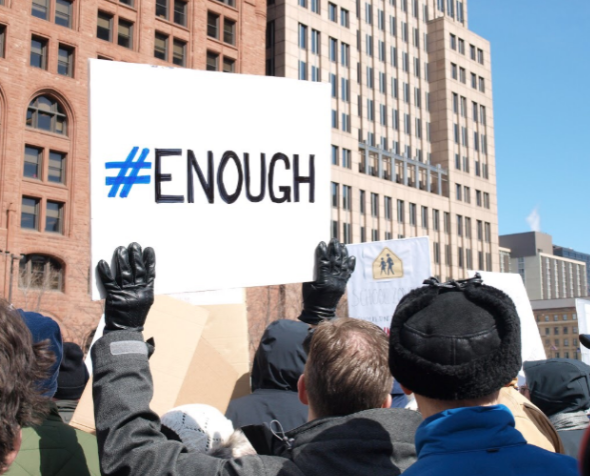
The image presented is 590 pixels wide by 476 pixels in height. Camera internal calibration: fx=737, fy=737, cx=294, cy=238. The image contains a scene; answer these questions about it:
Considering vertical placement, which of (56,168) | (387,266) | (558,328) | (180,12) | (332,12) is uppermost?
(332,12)

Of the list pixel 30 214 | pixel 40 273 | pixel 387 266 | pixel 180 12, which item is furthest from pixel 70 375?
pixel 180 12

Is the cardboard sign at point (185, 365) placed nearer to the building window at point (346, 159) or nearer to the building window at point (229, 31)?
the building window at point (229, 31)

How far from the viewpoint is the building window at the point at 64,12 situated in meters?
37.7

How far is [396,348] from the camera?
1.86 metres

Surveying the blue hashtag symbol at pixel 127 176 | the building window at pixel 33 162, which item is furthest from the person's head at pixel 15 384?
the building window at pixel 33 162

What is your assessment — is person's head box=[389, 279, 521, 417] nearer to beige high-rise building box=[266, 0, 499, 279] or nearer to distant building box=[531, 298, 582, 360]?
beige high-rise building box=[266, 0, 499, 279]

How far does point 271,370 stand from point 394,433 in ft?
3.30

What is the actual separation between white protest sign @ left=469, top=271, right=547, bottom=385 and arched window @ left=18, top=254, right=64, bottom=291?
29.3m

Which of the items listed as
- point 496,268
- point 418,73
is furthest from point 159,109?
point 496,268

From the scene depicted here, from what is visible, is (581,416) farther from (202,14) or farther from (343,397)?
(202,14)

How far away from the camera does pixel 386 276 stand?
8.09 metres

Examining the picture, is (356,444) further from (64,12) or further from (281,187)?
(64,12)

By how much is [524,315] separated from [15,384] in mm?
6185

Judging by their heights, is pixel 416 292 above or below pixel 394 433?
above
